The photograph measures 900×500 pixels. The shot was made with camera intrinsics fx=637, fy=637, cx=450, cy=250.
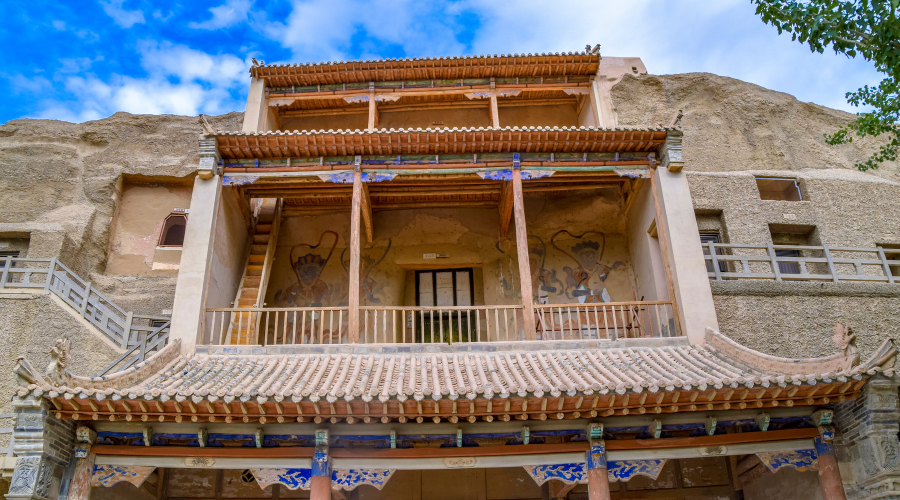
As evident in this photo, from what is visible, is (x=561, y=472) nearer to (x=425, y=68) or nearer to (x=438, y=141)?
(x=438, y=141)

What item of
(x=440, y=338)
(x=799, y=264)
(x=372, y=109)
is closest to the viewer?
(x=440, y=338)

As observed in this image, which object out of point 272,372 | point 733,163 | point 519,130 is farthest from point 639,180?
point 272,372

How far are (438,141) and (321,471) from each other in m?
5.46

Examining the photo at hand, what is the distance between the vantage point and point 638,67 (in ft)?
51.2

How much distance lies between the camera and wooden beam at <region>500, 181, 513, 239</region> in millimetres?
11320

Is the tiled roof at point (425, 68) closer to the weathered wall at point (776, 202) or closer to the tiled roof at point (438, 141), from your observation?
the weathered wall at point (776, 202)

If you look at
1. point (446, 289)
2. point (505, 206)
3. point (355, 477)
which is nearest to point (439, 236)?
point (446, 289)

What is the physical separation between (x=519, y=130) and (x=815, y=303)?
6.02 meters

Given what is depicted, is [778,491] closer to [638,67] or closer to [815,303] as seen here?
[815,303]

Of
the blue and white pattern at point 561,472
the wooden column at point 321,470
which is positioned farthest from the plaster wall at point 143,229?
the blue and white pattern at point 561,472

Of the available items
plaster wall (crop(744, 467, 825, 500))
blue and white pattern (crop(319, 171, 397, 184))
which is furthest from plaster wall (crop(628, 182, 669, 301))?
blue and white pattern (crop(319, 171, 397, 184))

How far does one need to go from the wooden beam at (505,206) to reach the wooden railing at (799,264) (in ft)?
12.1

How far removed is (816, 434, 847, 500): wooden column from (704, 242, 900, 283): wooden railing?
13.7 ft

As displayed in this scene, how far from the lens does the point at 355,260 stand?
975 centimetres
